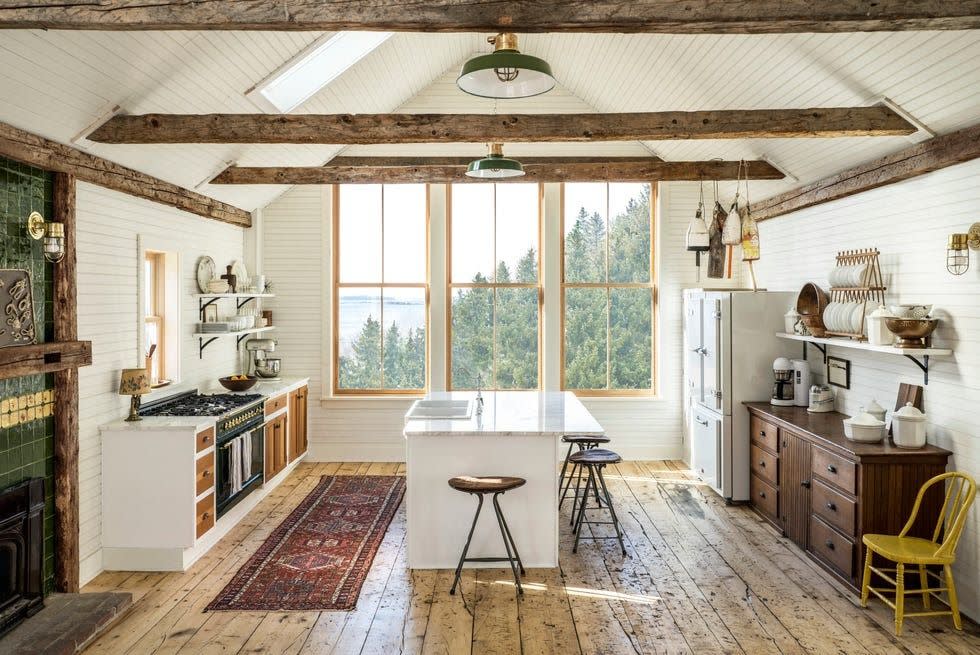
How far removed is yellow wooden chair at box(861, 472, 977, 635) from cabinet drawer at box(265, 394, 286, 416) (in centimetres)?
499

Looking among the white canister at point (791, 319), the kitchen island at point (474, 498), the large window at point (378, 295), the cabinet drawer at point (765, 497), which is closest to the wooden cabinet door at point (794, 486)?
the cabinet drawer at point (765, 497)

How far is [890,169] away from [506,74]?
10.6ft

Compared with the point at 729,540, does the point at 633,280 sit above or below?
above

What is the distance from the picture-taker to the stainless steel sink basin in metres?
5.29

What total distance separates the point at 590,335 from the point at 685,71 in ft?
10.8

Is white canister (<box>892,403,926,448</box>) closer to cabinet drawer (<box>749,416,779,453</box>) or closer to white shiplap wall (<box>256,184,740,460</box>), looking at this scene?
cabinet drawer (<box>749,416,779,453</box>)

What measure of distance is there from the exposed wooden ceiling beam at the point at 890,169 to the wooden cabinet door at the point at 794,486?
1981 millimetres

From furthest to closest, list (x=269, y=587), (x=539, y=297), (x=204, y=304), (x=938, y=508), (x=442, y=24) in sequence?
(x=539, y=297)
(x=204, y=304)
(x=269, y=587)
(x=938, y=508)
(x=442, y=24)

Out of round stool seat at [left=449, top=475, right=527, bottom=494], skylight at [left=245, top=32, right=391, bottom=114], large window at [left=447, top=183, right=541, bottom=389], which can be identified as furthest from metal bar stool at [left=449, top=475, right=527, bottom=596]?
large window at [left=447, top=183, right=541, bottom=389]

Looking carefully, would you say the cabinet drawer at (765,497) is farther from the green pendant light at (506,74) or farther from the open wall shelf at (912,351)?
the green pendant light at (506,74)

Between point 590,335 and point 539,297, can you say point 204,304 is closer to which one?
point 539,297

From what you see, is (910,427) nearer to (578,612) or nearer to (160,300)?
(578,612)

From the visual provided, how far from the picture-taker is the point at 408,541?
15.8 ft

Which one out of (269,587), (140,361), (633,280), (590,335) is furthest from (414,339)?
(269,587)
